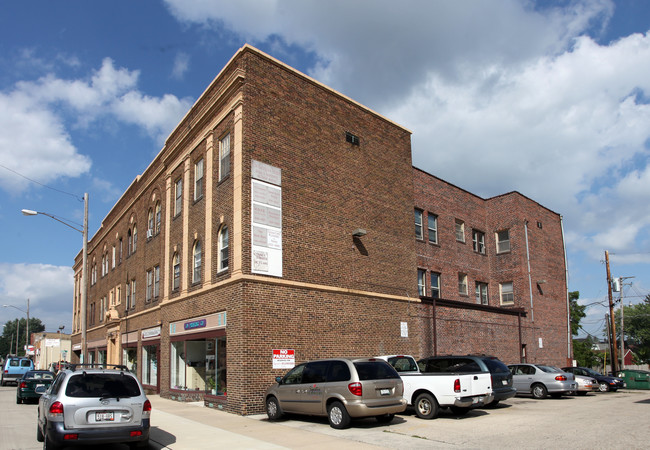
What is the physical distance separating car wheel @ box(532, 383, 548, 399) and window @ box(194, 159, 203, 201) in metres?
15.6

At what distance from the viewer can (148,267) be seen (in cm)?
2791

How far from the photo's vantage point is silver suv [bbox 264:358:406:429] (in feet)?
40.9

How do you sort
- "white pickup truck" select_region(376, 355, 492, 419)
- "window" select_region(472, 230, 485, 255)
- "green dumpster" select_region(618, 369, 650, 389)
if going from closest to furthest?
"white pickup truck" select_region(376, 355, 492, 419) → "green dumpster" select_region(618, 369, 650, 389) → "window" select_region(472, 230, 485, 255)

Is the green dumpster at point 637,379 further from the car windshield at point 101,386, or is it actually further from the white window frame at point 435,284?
the car windshield at point 101,386

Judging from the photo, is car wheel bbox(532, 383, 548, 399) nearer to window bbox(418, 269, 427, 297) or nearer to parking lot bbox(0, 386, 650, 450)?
parking lot bbox(0, 386, 650, 450)

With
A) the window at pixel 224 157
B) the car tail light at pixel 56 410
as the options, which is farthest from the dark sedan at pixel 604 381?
the car tail light at pixel 56 410

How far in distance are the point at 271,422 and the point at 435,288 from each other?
53.1 ft

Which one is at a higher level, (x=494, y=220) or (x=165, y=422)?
(x=494, y=220)

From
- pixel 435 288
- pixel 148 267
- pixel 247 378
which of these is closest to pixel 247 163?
pixel 247 378

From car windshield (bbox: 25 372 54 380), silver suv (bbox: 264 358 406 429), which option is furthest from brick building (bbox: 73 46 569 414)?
car windshield (bbox: 25 372 54 380)

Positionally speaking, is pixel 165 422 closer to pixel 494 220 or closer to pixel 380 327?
pixel 380 327

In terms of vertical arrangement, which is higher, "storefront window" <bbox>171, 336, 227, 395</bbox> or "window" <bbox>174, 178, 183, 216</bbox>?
"window" <bbox>174, 178, 183, 216</bbox>

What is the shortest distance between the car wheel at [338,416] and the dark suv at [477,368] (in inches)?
192

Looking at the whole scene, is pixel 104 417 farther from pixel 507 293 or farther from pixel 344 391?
pixel 507 293
